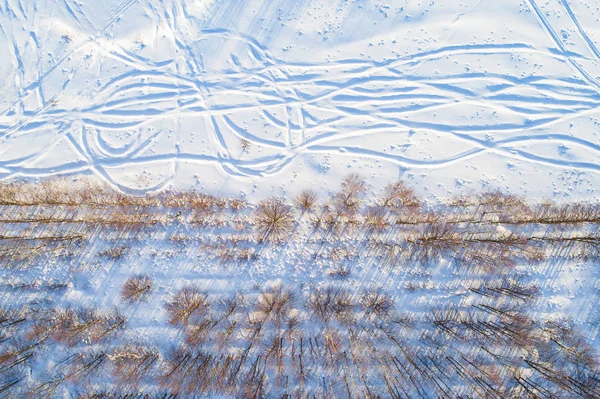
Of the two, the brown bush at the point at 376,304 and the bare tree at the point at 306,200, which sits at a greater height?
the bare tree at the point at 306,200

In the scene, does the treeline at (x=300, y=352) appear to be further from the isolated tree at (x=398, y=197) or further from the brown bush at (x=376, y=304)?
the isolated tree at (x=398, y=197)

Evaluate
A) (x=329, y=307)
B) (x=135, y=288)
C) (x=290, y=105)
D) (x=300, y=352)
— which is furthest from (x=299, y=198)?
(x=135, y=288)

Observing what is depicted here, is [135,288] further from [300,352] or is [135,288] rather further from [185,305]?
[300,352]

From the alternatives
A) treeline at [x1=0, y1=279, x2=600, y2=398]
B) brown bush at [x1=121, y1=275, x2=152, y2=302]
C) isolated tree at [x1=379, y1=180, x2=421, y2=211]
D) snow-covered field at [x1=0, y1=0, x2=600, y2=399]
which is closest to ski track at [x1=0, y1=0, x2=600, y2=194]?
snow-covered field at [x1=0, y1=0, x2=600, y2=399]

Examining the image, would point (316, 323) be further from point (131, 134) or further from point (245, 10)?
point (245, 10)

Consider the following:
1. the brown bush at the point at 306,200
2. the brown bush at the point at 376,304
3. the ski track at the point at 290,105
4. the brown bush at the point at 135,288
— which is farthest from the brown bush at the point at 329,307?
the brown bush at the point at 135,288
